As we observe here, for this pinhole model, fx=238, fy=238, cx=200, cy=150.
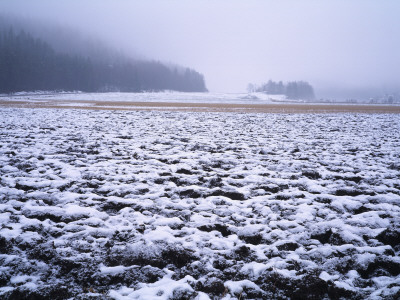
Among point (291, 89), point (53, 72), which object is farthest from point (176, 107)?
point (291, 89)

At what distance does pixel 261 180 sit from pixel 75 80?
357 ft

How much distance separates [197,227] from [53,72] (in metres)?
107

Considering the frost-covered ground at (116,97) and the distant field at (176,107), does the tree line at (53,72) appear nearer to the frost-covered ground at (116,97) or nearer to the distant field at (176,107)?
the frost-covered ground at (116,97)

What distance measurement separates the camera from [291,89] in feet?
518

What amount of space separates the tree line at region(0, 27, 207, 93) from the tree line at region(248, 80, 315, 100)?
6870 cm

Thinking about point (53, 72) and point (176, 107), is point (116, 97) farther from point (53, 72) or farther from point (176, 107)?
point (53, 72)

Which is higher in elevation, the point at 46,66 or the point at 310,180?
the point at 46,66

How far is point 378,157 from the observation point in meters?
8.02

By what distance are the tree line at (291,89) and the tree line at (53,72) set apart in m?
68.7

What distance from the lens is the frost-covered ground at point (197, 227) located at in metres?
2.70

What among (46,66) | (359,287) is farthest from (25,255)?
(46,66)

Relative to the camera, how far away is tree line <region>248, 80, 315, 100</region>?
158 meters

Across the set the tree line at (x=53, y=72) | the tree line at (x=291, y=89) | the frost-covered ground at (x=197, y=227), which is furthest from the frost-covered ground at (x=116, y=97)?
the tree line at (x=291, y=89)

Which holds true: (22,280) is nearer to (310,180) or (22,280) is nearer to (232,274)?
(232,274)
